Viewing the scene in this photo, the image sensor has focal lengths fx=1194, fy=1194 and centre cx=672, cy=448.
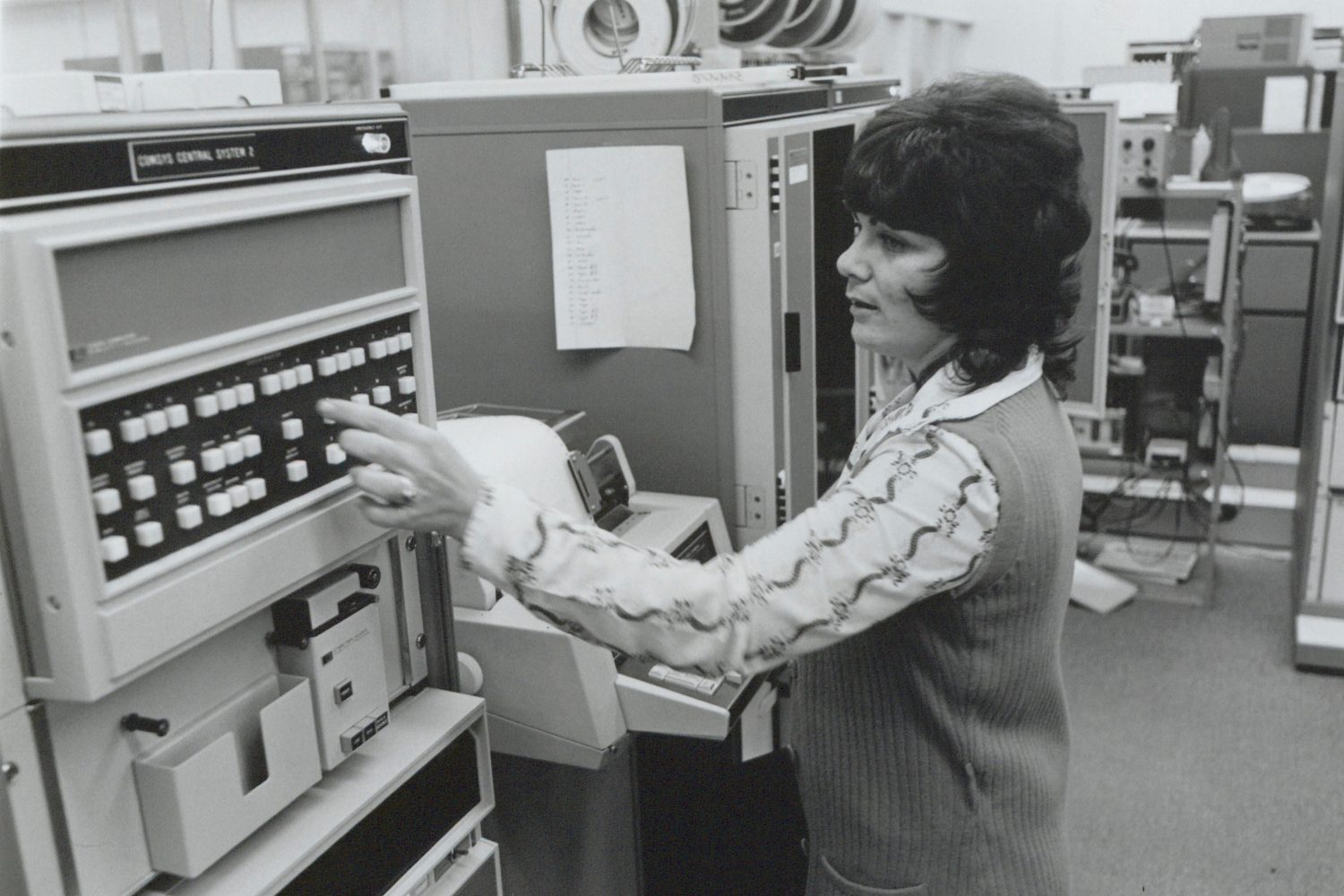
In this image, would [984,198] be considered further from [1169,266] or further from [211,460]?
[1169,266]

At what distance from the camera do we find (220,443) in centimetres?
85

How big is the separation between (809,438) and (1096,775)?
4.44 ft

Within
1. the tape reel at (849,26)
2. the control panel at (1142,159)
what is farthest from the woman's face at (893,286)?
the control panel at (1142,159)

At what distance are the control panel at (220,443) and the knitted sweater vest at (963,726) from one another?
0.53m

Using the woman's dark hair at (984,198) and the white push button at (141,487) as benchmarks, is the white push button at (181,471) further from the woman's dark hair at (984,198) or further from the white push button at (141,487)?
the woman's dark hair at (984,198)

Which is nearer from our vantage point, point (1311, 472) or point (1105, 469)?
point (1311, 472)

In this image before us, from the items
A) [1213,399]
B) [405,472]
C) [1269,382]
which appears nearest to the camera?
[405,472]

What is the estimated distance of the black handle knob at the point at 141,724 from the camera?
2.74ft

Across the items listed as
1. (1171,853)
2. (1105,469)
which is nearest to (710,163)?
(1171,853)

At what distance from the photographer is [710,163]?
162cm

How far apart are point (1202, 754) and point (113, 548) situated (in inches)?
104

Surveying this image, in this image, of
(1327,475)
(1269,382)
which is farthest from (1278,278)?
(1327,475)

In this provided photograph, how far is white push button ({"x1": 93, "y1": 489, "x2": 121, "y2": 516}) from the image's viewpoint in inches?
29.6

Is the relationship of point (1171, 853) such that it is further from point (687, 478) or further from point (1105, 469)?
point (1105, 469)
